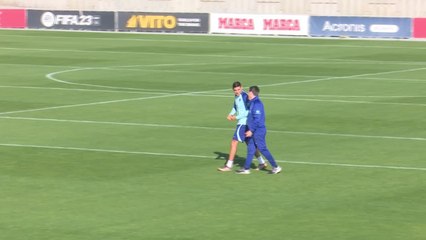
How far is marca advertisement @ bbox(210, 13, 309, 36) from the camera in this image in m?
71.0

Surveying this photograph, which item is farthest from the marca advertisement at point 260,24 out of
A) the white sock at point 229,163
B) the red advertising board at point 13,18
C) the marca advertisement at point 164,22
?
the white sock at point 229,163

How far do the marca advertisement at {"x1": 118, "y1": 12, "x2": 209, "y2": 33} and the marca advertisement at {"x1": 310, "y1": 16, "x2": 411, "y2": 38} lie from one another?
25.4 ft

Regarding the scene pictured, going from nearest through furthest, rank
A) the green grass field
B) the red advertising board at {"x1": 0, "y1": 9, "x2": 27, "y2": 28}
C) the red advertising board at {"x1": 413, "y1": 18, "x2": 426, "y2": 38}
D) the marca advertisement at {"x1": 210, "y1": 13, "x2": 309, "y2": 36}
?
the green grass field → the red advertising board at {"x1": 413, "y1": 18, "x2": 426, "y2": 38} → the marca advertisement at {"x1": 210, "y1": 13, "x2": 309, "y2": 36} → the red advertising board at {"x1": 0, "y1": 9, "x2": 27, "y2": 28}

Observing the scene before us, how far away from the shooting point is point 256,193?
20.2 metres

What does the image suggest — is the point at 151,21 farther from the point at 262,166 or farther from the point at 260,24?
the point at 262,166

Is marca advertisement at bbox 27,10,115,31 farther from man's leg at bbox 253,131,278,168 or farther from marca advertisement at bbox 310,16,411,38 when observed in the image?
man's leg at bbox 253,131,278,168

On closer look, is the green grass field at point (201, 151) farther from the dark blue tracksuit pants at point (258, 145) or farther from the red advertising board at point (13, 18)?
the red advertising board at point (13, 18)

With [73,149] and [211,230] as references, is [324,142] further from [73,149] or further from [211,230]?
[211,230]

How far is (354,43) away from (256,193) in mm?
45821

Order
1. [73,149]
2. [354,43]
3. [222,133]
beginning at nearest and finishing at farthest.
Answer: [73,149]
[222,133]
[354,43]

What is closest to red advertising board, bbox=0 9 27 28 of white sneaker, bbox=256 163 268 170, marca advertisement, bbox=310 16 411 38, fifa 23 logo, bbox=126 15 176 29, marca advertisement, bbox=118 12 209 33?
marca advertisement, bbox=118 12 209 33

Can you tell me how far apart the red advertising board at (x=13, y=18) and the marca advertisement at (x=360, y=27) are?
2056 centimetres

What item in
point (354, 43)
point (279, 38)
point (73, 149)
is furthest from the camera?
point (279, 38)

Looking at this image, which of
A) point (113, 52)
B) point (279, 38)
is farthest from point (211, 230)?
point (279, 38)
